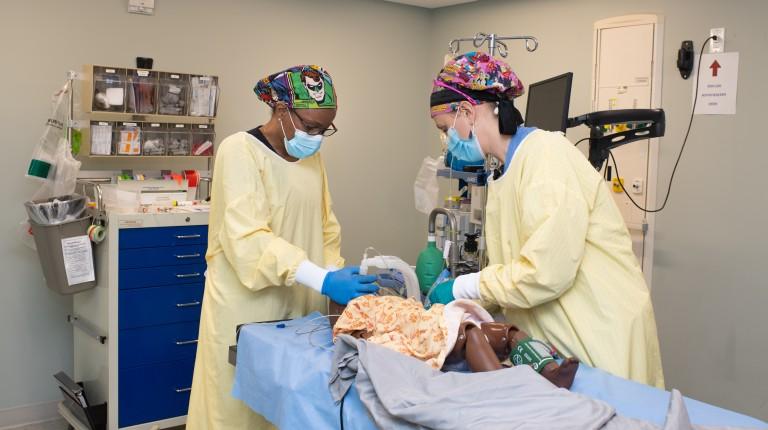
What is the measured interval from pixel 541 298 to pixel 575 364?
0.22 meters

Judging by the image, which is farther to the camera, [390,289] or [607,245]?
[390,289]

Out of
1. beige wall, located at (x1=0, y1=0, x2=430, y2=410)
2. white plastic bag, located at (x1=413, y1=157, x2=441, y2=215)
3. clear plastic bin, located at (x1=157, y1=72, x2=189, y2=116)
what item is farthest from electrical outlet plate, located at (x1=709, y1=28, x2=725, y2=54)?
clear plastic bin, located at (x1=157, y1=72, x2=189, y2=116)

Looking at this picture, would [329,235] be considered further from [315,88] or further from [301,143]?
[315,88]

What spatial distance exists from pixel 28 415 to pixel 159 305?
1106 mm

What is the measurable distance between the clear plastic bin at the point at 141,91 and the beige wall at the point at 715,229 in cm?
247

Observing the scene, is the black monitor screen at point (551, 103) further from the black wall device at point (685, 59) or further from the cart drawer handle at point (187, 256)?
the cart drawer handle at point (187, 256)

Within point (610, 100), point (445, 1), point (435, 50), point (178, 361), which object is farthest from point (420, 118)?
point (178, 361)

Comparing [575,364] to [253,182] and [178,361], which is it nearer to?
[253,182]

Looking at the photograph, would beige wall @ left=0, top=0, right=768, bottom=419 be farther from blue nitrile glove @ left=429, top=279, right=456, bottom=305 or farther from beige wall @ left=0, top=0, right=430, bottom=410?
blue nitrile glove @ left=429, top=279, right=456, bottom=305

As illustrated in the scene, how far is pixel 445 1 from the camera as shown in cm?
472

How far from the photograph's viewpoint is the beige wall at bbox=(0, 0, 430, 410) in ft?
11.6

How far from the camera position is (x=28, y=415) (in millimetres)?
3699

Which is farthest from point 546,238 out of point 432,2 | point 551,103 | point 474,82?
point 432,2

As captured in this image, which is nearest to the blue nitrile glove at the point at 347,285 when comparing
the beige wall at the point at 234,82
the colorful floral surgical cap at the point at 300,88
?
the colorful floral surgical cap at the point at 300,88
